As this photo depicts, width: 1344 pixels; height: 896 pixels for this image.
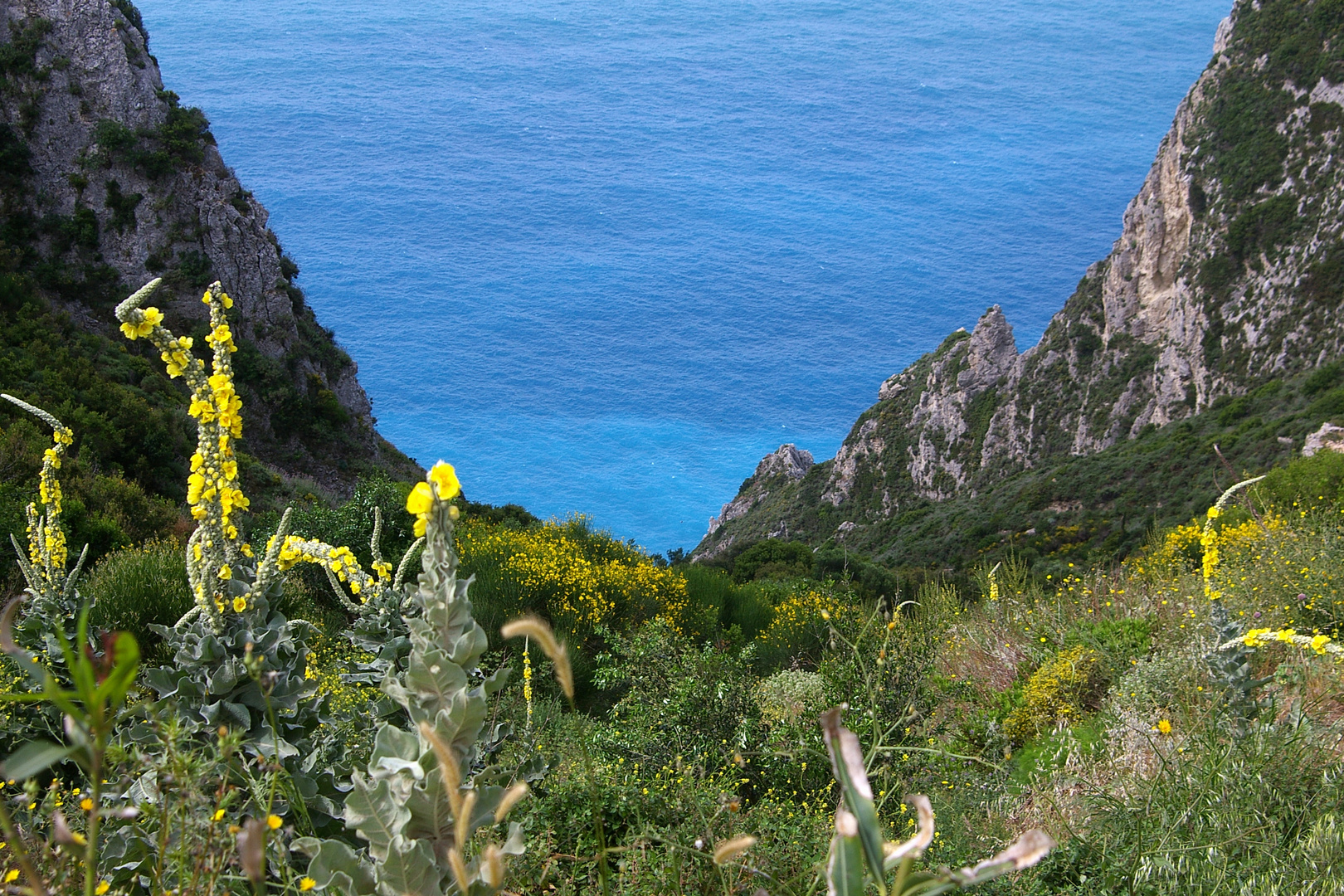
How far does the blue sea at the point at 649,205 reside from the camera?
9106cm

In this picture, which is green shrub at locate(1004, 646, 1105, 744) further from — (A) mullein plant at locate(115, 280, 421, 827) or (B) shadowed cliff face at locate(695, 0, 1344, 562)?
(B) shadowed cliff face at locate(695, 0, 1344, 562)

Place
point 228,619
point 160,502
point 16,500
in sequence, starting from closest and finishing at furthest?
point 228,619 < point 16,500 < point 160,502

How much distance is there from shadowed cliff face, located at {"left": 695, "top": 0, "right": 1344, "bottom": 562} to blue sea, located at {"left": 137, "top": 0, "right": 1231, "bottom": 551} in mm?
Answer: 25279

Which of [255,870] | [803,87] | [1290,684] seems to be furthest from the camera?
[803,87]

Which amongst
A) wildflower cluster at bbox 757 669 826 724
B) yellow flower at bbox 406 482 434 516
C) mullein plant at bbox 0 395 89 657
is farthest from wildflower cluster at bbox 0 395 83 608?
wildflower cluster at bbox 757 669 826 724

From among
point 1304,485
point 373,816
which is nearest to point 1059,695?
point 373,816

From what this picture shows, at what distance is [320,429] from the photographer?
26.2 metres

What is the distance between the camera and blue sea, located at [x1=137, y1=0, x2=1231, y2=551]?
91.1 metres

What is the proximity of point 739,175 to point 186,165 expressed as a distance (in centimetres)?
12222

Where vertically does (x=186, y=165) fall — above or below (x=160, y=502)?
above

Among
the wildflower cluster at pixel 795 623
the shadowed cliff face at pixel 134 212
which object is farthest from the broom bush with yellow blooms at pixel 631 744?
the shadowed cliff face at pixel 134 212

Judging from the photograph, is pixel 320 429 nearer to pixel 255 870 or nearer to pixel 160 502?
pixel 160 502

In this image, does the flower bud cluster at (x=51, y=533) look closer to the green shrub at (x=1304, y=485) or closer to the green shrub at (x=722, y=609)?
the green shrub at (x=722, y=609)

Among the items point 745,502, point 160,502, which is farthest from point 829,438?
point 160,502
